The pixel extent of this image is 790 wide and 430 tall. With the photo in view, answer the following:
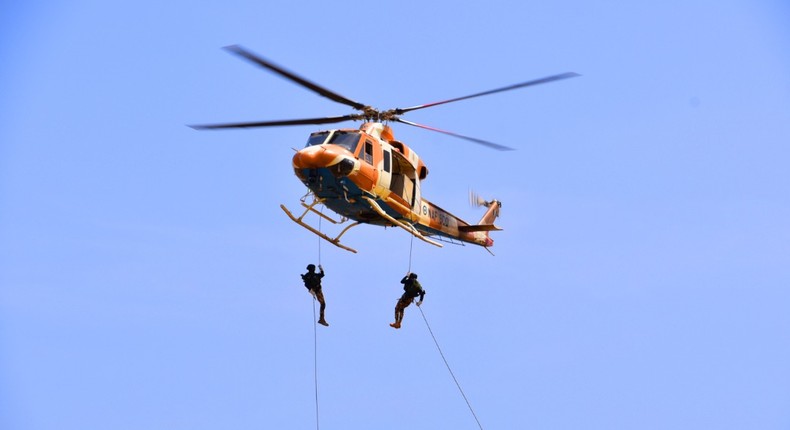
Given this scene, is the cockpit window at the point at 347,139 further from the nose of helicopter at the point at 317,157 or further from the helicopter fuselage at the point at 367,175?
the nose of helicopter at the point at 317,157

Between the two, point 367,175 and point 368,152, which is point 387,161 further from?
point 367,175

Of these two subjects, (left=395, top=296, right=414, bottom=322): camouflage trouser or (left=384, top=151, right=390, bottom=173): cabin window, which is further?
(left=395, top=296, right=414, bottom=322): camouflage trouser

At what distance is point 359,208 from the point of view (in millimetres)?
26156

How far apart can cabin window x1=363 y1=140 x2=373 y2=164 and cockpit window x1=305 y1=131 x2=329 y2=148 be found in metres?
1.05

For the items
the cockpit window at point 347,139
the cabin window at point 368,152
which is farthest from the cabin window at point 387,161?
the cockpit window at point 347,139

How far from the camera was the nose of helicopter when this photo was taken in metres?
24.4

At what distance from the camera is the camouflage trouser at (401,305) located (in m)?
27.3

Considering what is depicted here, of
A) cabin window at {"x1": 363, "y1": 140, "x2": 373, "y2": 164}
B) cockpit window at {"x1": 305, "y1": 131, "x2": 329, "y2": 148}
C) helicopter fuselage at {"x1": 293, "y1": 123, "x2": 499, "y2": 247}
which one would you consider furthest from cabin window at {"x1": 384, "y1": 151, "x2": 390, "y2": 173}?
cockpit window at {"x1": 305, "y1": 131, "x2": 329, "y2": 148}

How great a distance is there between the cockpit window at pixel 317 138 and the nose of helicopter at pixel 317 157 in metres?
0.76

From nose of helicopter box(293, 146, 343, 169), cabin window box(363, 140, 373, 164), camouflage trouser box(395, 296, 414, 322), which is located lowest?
camouflage trouser box(395, 296, 414, 322)

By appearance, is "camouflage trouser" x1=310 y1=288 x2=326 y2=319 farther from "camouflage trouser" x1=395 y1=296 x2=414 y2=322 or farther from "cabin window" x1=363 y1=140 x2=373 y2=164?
"cabin window" x1=363 y1=140 x2=373 y2=164

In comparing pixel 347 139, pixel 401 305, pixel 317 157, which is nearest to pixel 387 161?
pixel 347 139

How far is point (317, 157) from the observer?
24.4 metres

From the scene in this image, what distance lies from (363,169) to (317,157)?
55.5 inches
